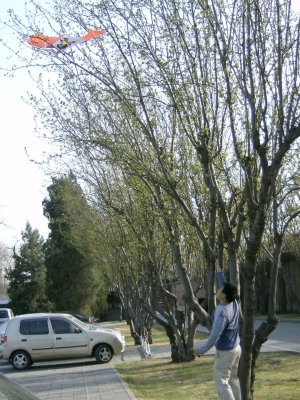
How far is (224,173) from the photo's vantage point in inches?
377

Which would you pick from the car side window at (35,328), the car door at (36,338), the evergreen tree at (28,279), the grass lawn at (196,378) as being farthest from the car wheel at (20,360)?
the evergreen tree at (28,279)

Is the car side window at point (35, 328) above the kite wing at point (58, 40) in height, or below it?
below

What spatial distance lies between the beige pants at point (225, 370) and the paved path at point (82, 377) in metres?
3.93

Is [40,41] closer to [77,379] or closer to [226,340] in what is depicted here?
[226,340]

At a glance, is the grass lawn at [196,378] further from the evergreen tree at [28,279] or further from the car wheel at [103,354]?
the evergreen tree at [28,279]

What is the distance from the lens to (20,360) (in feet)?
64.6

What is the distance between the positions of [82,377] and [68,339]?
3.53 meters

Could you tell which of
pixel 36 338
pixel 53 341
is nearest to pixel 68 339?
pixel 53 341

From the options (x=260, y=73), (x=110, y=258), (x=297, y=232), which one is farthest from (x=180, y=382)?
(x=297, y=232)

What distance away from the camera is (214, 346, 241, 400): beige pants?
26.7ft

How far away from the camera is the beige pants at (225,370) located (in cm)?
815

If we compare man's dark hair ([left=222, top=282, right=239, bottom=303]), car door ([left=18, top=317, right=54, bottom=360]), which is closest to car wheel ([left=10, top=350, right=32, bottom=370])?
car door ([left=18, top=317, right=54, bottom=360])

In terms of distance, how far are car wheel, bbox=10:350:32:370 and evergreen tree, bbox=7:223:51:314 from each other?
33.3 meters

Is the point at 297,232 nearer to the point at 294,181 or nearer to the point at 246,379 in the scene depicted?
the point at 294,181
